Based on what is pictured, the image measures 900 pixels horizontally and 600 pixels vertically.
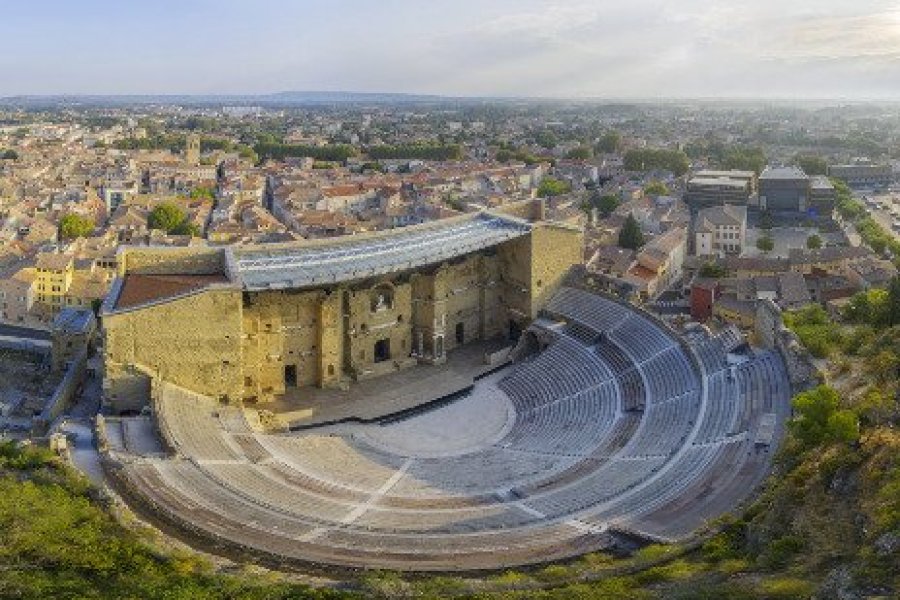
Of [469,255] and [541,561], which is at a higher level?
[469,255]

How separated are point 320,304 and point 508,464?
10607 mm

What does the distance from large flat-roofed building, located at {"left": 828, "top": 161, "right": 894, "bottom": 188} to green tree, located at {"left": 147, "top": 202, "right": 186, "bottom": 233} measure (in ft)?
257

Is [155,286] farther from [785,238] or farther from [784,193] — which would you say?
[784,193]

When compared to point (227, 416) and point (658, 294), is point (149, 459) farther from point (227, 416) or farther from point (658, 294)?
point (658, 294)

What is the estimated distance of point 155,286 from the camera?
1307 inches

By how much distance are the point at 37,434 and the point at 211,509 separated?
40.2ft

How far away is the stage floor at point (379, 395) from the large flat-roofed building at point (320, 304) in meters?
0.60

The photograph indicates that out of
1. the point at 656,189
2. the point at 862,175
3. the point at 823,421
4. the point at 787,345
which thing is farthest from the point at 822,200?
the point at 823,421

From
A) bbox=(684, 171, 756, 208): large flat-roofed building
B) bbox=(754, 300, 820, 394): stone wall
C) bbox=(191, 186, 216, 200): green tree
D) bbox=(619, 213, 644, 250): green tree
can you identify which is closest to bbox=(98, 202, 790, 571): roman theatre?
bbox=(754, 300, 820, 394): stone wall

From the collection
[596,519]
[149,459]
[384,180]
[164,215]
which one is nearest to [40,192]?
[164,215]

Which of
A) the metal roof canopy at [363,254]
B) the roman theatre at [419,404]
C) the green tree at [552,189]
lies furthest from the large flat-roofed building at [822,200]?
the metal roof canopy at [363,254]

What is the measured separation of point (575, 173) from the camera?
10994 cm

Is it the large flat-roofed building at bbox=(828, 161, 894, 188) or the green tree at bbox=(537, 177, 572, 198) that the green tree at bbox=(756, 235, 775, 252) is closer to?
the green tree at bbox=(537, 177, 572, 198)

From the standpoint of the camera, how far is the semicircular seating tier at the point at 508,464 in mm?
22750
